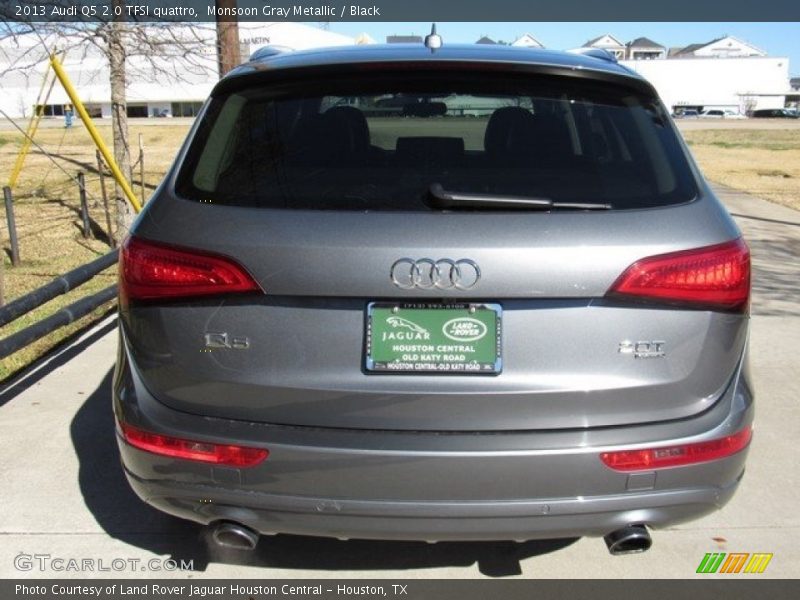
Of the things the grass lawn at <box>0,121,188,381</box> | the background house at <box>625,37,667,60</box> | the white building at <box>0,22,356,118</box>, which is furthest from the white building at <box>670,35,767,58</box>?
the grass lawn at <box>0,121,188,381</box>

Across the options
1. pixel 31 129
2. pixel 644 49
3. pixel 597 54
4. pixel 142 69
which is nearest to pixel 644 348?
pixel 597 54

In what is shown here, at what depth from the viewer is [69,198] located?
48.1 feet

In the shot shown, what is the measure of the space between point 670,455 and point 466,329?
69cm

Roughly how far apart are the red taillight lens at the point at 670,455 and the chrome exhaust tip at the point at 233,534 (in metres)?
1.06

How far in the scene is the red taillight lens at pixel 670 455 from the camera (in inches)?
89.9

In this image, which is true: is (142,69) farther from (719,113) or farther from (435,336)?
(719,113)

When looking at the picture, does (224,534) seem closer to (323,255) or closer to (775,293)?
(323,255)

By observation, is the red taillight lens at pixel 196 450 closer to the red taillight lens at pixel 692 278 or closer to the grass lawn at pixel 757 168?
the red taillight lens at pixel 692 278

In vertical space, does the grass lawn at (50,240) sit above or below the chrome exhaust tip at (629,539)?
below

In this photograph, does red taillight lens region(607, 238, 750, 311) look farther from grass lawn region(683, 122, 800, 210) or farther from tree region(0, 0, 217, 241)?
grass lawn region(683, 122, 800, 210)

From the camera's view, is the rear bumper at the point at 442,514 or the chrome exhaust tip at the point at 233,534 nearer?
the rear bumper at the point at 442,514

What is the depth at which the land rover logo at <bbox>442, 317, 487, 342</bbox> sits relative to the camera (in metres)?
2.21

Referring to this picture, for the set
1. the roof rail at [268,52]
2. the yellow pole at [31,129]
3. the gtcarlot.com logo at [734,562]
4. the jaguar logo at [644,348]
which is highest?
the roof rail at [268,52]

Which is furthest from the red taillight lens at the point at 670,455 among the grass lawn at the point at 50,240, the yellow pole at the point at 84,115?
the yellow pole at the point at 84,115
